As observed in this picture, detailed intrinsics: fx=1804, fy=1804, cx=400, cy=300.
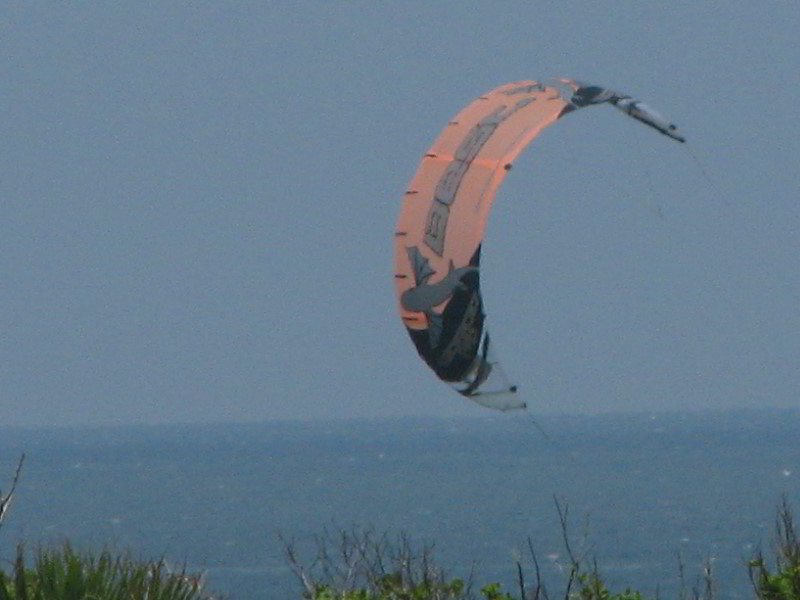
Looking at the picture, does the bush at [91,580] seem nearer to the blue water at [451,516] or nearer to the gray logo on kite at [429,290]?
the gray logo on kite at [429,290]

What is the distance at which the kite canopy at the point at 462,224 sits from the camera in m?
14.2

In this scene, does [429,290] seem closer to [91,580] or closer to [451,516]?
[91,580]

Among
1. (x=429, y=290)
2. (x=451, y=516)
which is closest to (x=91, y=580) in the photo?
(x=429, y=290)

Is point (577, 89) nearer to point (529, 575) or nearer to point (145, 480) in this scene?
point (529, 575)

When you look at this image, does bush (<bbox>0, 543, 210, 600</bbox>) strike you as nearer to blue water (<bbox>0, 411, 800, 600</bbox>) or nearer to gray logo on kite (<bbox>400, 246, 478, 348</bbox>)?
gray logo on kite (<bbox>400, 246, 478, 348</bbox>)

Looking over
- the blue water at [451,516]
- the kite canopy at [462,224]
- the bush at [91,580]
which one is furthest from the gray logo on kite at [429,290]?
the blue water at [451,516]

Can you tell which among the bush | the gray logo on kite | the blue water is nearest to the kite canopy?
the gray logo on kite

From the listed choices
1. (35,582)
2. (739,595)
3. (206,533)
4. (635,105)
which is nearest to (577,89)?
(635,105)

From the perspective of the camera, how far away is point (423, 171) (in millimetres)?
15125

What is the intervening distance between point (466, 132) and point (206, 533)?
101 meters

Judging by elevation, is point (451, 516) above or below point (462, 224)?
below

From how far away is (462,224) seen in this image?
14.7 meters

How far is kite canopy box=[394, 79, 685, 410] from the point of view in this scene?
14234 mm

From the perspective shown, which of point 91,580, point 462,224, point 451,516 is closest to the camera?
point 91,580
